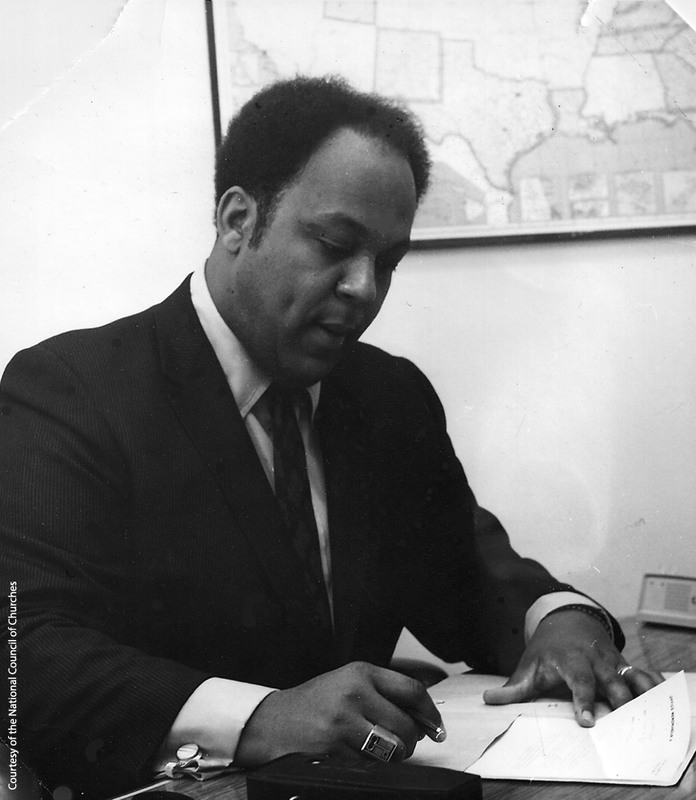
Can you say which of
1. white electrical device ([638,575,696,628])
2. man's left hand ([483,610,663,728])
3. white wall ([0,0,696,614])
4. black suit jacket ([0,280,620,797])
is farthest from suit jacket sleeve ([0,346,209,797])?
white electrical device ([638,575,696,628])

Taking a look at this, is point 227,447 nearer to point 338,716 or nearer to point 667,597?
point 338,716

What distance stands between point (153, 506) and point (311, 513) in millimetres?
189

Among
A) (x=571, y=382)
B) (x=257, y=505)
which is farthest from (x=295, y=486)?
(x=571, y=382)

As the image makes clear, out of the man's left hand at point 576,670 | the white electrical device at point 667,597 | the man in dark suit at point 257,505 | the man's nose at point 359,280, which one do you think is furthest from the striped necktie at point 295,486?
the white electrical device at point 667,597

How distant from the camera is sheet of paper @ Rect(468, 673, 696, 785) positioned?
0.76 m

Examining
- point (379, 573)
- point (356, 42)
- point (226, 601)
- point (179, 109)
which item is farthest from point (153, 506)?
point (356, 42)

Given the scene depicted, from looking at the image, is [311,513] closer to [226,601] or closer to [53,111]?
[226,601]

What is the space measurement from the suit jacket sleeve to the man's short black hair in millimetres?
307

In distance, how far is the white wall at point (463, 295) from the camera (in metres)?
0.97

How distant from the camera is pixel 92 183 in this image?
97 centimetres

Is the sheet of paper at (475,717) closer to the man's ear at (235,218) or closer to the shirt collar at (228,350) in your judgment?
the shirt collar at (228,350)

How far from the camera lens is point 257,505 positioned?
37.4 inches

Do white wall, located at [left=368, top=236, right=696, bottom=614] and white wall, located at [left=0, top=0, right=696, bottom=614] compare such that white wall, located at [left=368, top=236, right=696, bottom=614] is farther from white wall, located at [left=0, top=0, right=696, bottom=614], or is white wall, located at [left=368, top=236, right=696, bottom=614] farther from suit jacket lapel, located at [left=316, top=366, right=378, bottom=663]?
suit jacket lapel, located at [left=316, top=366, right=378, bottom=663]

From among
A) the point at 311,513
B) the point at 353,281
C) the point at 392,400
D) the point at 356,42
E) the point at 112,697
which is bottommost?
the point at 112,697
